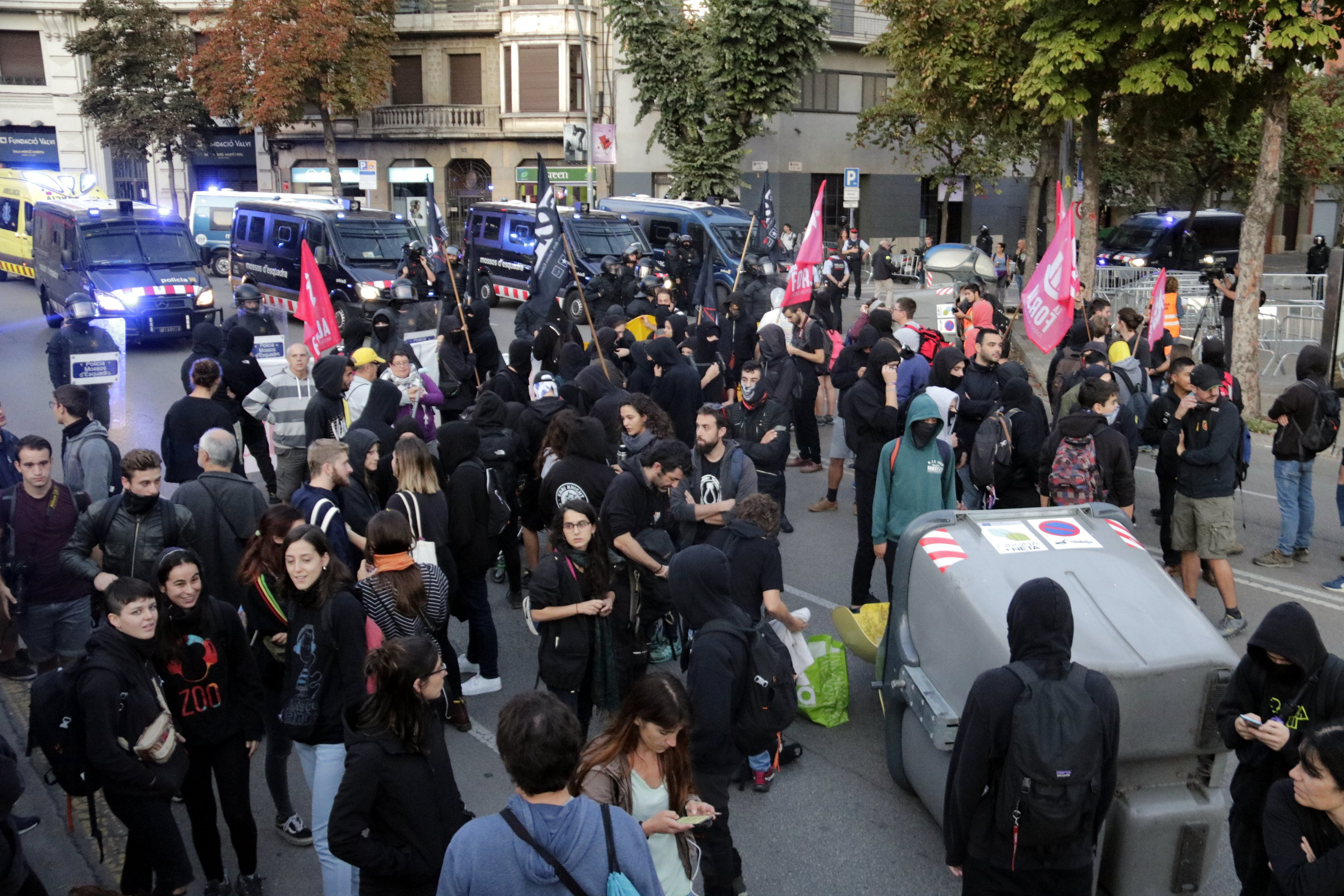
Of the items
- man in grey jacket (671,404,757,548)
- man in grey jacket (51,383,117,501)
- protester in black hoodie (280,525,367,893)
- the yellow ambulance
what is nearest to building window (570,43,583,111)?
the yellow ambulance

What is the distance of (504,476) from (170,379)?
11299 millimetres

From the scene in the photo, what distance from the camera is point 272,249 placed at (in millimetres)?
22031

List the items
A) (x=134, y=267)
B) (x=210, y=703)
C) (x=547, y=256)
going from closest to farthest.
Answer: (x=210, y=703) < (x=547, y=256) < (x=134, y=267)

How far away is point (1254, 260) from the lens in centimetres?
1433

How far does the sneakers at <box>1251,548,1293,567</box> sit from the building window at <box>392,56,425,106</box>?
1526 inches

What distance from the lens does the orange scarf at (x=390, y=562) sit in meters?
4.89

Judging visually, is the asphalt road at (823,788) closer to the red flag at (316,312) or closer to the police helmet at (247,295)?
the police helmet at (247,295)

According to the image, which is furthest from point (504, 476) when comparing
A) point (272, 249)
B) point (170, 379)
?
point (272, 249)

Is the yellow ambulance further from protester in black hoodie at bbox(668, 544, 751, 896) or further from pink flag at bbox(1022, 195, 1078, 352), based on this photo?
protester in black hoodie at bbox(668, 544, 751, 896)

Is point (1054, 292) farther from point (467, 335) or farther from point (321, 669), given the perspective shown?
point (321, 669)

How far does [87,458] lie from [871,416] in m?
5.11

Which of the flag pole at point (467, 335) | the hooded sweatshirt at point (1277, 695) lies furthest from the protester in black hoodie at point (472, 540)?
the hooded sweatshirt at point (1277, 695)

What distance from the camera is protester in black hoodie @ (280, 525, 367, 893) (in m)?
4.46

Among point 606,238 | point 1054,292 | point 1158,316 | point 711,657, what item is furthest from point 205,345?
point 606,238
